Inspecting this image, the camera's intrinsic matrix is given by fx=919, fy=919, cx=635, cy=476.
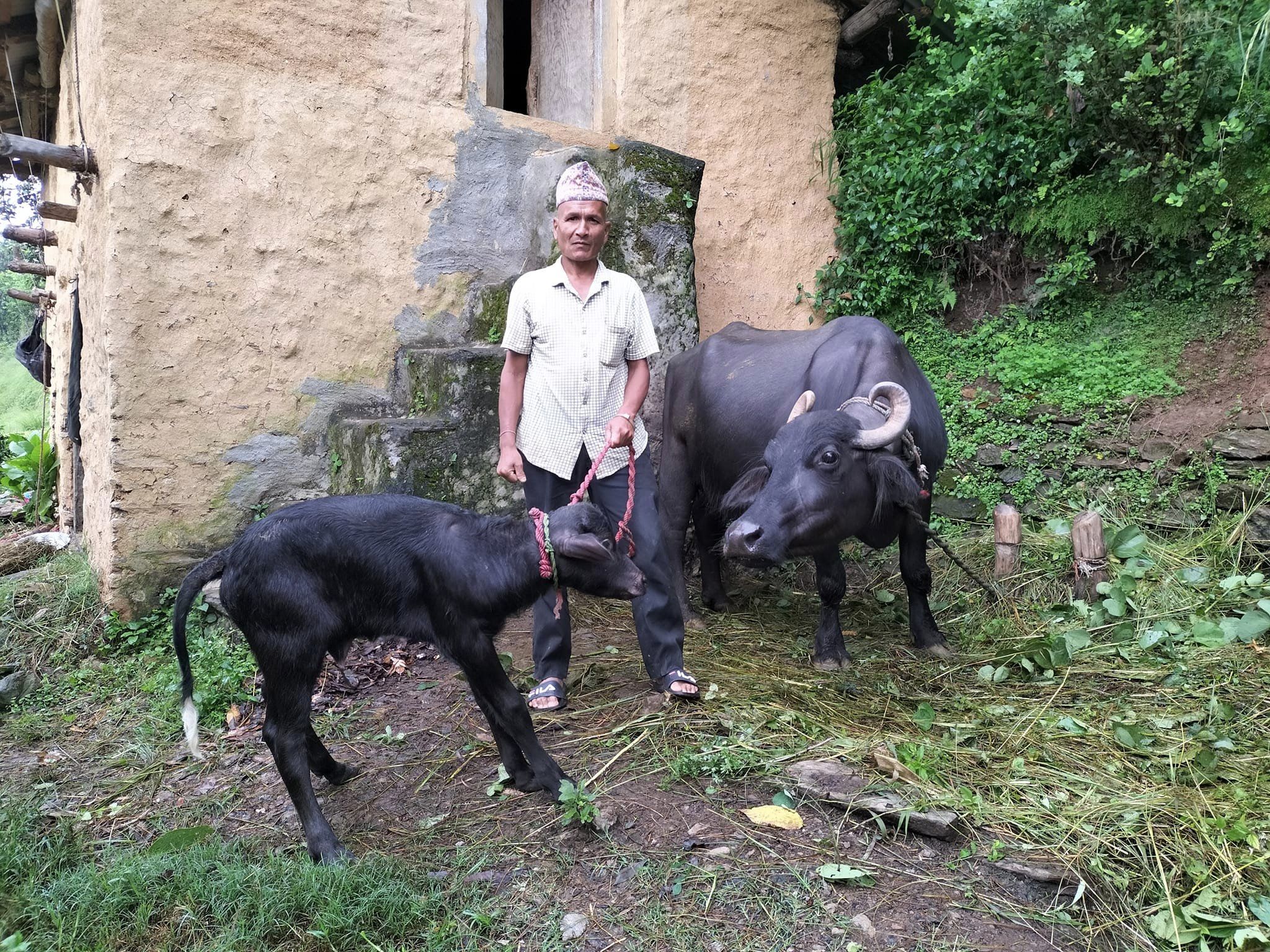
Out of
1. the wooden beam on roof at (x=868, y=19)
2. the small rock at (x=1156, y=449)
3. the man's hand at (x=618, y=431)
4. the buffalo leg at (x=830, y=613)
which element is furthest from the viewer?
the wooden beam on roof at (x=868, y=19)

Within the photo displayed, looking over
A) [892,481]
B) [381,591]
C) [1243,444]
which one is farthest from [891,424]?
[1243,444]

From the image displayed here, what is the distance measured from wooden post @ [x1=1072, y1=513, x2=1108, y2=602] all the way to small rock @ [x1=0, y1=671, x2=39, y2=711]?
19.0ft

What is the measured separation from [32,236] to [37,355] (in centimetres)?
161

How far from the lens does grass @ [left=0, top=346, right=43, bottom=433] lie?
15211 millimetres

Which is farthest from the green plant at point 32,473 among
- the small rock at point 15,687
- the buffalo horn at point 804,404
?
the buffalo horn at point 804,404

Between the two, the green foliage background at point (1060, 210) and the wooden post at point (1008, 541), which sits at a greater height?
the green foliage background at point (1060, 210)

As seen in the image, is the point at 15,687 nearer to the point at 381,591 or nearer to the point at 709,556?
the point at 381,591

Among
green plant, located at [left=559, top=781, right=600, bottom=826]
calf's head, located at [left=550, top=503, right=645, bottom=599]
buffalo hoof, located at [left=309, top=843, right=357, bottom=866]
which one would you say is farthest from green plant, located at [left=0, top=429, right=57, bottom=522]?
green plant, located at [left=559, top=781, right=600, bottom=826]

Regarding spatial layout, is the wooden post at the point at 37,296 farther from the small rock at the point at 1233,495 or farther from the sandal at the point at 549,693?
the small rock at the point at 1233,495

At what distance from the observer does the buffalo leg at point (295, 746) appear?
3.22 meters

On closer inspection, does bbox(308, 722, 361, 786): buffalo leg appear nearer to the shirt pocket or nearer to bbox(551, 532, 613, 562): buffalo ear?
bbox(551, 532, 613, 562): buffalo ear

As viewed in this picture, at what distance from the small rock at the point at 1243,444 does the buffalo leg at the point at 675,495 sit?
3.45 m

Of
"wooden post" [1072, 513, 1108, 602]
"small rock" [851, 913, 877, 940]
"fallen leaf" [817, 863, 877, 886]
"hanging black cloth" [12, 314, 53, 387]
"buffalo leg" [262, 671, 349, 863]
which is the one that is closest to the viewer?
"small rock" [851, 913, 877, 940]

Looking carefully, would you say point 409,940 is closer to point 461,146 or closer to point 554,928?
point 554,928
